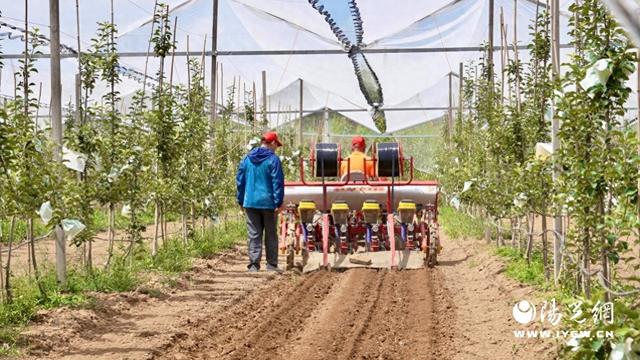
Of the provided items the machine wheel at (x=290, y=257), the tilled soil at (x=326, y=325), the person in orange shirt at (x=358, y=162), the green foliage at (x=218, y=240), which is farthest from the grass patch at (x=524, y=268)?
the green foliage at (x=218, y=240)

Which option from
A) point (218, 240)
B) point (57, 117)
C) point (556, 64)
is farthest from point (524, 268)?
point (218, 240)

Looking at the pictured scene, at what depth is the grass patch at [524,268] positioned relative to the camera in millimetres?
9953

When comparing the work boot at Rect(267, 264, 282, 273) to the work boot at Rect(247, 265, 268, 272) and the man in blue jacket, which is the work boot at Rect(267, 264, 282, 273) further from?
the work boot at Rect(247, 265, 268, 272)

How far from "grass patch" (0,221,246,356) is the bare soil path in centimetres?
18

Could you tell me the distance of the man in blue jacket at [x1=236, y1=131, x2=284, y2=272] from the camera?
472 inches

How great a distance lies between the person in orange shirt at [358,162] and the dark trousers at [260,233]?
1.89 metres

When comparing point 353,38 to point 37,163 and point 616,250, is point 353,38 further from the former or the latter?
point 616,250

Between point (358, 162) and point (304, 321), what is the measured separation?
18.7ft

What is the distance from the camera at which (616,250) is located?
6.07m

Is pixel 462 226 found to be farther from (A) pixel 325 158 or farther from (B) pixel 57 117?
(B) pixel 57 117

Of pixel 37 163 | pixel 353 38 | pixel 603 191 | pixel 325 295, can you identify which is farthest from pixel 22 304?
pixel 353 38

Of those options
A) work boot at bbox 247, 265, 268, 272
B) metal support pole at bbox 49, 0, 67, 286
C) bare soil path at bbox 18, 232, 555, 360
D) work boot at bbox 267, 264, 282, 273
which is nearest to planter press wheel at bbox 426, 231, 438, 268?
bare soil path at bbox 18, 232, 555, 360

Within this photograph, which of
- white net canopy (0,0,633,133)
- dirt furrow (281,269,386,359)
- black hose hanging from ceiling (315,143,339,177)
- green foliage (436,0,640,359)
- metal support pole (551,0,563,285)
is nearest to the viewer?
green foliage (436,0,640,359)

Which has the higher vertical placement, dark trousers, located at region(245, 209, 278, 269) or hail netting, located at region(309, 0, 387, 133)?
hail netting, located at region(309, 0, 387, 133)
